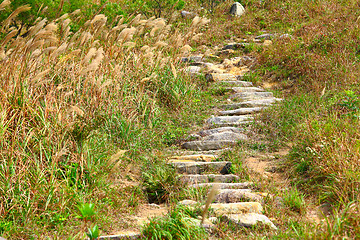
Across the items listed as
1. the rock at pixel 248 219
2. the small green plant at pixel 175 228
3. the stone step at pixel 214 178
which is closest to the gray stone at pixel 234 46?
the stone step at pixel 214 178

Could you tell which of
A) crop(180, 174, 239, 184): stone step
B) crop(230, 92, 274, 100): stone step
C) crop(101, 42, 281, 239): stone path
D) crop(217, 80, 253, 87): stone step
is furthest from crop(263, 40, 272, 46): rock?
crop(180, 174, 239, 184): stone step

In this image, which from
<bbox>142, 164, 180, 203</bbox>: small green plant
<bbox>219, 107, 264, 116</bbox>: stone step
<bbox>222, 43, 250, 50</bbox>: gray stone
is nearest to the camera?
<bbox>142, 164, 180, 203</bbox>: small green plant

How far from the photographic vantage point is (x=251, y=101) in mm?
7176

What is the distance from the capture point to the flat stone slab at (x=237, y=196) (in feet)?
12.3

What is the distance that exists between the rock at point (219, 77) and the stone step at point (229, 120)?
2.33m

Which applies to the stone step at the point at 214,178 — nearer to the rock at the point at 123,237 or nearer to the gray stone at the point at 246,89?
the rock at the point at 123,237

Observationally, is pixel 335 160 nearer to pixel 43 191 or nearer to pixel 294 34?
pixel 43 191

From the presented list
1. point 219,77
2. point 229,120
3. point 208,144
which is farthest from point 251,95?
point 208,144

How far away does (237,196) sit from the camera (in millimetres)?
3820

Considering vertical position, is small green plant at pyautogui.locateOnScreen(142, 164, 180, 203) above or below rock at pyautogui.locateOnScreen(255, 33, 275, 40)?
below

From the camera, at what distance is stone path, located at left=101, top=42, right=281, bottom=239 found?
3.49 meters

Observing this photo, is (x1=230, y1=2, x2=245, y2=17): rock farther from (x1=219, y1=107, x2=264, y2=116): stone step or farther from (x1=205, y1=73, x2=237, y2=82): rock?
(x1=219, y1=107, x2=264, y2=116): stone step

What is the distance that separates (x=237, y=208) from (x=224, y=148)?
191cm

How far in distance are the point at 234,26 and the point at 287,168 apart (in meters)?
8.86
